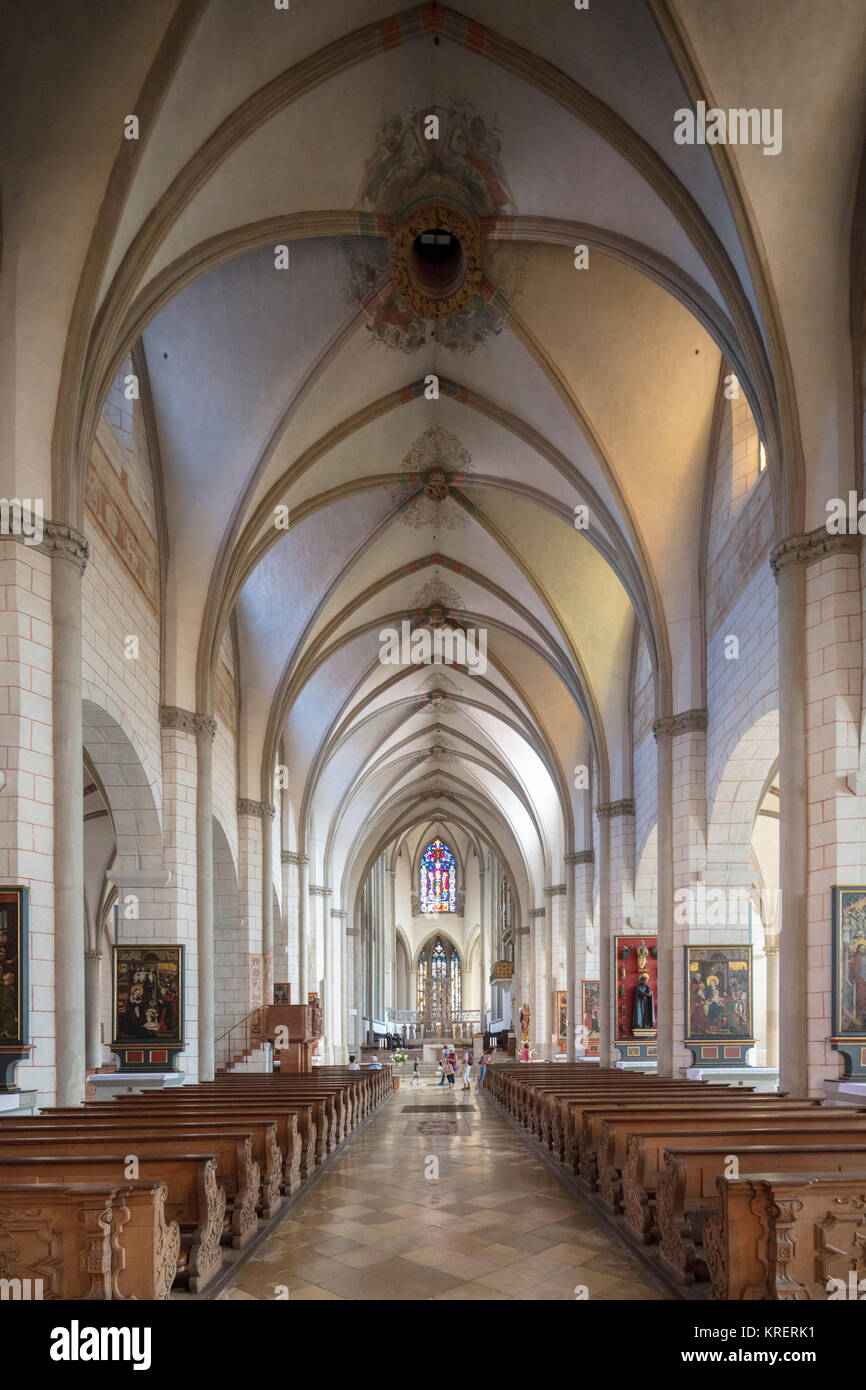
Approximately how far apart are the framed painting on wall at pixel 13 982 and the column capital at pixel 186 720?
7216 mm

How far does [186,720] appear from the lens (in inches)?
655

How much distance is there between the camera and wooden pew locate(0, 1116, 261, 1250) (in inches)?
278

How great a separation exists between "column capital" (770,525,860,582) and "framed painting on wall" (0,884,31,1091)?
26.1 feet

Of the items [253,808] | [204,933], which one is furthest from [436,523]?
[204,933]

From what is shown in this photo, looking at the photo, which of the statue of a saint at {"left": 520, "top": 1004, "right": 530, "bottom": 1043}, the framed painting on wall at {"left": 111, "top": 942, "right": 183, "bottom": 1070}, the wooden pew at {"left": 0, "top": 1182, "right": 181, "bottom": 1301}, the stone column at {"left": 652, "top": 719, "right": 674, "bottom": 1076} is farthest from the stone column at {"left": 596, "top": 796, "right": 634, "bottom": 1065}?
the statue of a saint at {"left": 520, "top": 1004, "right": 530, "bottom": 1043}

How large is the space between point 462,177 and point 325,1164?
1212 cm

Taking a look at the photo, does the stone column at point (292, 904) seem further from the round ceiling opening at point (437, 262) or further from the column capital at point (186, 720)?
the round ceiling opening at point (437, 262)

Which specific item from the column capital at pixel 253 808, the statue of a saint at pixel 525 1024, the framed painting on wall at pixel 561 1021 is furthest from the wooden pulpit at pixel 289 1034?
the statue of a saint at pixel 525 1024

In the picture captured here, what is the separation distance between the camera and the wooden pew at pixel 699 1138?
7.25 metres

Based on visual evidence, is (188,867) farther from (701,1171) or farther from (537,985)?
(537,985)

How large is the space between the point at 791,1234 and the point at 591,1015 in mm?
21205

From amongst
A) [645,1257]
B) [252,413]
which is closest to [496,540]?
[252,413]
